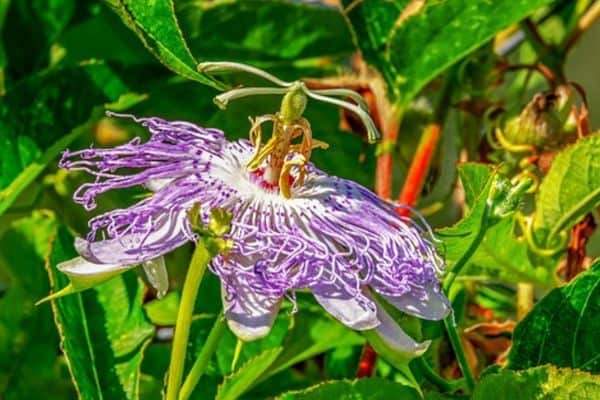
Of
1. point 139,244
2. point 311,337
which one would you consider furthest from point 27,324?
point 139,244

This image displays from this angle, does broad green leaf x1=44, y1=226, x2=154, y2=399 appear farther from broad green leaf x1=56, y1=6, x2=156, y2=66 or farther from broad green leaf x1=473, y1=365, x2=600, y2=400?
broad green leaf x1=56, y1=6, x2=156, y2=66

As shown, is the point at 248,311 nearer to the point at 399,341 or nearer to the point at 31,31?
the point at 399,341

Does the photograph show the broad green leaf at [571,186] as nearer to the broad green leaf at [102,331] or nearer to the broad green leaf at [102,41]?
the broad green leaf at [102,331]

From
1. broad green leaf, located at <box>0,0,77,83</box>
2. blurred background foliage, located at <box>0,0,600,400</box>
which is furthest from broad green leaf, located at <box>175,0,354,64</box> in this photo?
broad green leaf, located at <box>0,0,77,83</box>

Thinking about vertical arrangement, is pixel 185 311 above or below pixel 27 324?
above

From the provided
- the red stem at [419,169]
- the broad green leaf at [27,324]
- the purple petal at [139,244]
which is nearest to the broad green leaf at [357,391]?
the purple petal at [139,244]
